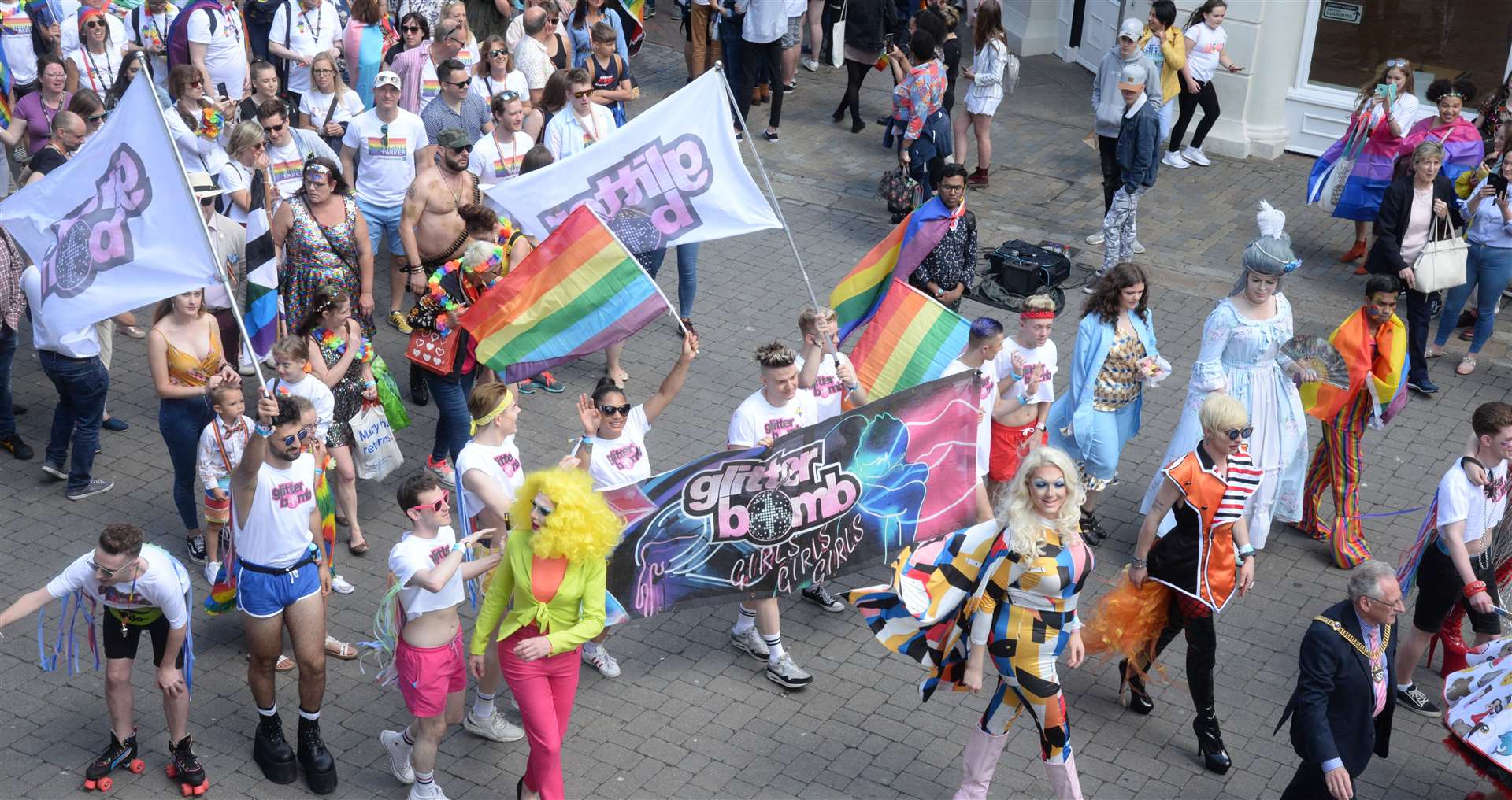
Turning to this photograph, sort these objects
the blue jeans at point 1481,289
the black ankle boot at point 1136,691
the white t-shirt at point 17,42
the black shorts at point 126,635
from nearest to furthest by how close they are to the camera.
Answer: the black shorts at point 126,635 < the black ankle boot at point 1136,691 < the blue jeans at point 1481,289 < the white t-shirt at point 17,42

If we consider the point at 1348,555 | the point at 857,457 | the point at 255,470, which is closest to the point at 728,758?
the point at 857,457

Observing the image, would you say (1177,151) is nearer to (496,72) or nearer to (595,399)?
(496,72)

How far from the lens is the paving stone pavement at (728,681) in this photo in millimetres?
7047

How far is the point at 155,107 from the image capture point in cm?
703

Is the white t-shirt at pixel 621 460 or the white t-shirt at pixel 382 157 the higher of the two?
the white t-shirt at pixel 382 157

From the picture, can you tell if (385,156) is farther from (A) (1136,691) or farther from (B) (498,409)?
(A) (1136,691)

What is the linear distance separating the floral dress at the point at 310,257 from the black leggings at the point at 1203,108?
332 inches

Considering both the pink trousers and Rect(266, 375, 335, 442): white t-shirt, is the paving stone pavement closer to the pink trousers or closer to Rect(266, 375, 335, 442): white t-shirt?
the pink trousers

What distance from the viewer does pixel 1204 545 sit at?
7047 millimetres

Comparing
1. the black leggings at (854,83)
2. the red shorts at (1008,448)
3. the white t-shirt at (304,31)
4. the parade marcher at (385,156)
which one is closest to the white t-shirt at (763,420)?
the red shorts at (1008,448)

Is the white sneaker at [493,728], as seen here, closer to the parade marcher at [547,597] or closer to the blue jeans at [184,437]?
the parade marcher at [547,597]

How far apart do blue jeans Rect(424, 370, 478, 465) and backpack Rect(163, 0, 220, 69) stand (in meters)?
5.32

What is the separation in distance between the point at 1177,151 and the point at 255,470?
1091 cm

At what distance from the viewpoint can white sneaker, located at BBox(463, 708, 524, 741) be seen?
720 centimetres
